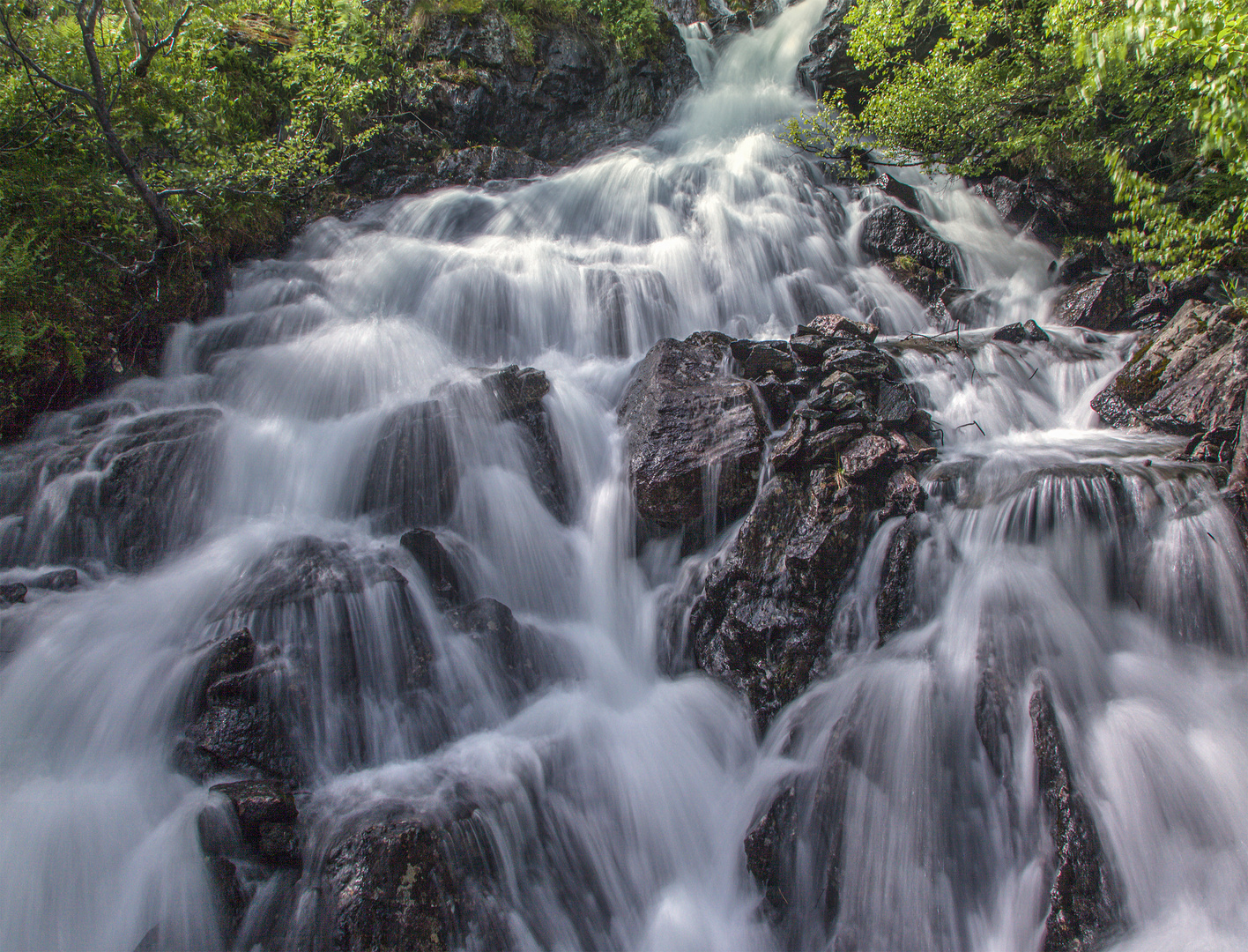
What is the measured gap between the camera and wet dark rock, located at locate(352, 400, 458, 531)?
609 centimetres

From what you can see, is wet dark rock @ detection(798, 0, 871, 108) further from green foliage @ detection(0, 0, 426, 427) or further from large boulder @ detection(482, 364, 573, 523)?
large boulder @ detection(482, 364, 573, 523)

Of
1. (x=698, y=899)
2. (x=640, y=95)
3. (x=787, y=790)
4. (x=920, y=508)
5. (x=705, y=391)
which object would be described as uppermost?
(x=640, y=95)

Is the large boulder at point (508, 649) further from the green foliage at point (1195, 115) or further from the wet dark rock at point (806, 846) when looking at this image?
the green foliage at point (1195, 115)

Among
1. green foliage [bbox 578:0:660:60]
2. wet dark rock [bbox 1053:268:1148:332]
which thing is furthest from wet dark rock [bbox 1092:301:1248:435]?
green foliage [bbox 578:0:660:60]

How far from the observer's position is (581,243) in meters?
11.0

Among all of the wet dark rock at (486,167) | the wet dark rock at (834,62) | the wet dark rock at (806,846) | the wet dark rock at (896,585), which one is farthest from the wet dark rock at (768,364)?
the wet dark rock at (834,62)

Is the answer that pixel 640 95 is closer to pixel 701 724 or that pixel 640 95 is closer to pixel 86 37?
pixel 86 37

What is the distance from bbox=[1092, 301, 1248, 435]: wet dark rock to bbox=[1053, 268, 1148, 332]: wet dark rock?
147cm

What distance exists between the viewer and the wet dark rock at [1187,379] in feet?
18.3

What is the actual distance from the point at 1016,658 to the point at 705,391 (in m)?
3.52

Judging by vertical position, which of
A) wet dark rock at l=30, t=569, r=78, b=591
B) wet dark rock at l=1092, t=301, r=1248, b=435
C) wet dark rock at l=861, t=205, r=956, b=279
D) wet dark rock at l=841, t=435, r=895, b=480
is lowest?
wet dark rock at l=30, t=569, r=78, b=591

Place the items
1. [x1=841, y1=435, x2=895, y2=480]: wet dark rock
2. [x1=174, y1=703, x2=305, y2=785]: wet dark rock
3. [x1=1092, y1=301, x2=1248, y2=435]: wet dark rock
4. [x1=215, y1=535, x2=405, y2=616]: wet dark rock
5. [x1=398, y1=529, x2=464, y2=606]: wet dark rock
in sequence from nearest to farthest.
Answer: [x1=174, y1=703, x2=305, y2=785]: wet dark rock < [x1=215, y1=535, x2=405, y2=616]: wet dark rock < [x1=841, y1=435, x2=895, y2=480]: wet dark rock < [x1=398, y1=529, x2=464, y2=606]: wet dark rock < [x1=1092, y1=301, x2=1248, y2=435]: wet dark rock

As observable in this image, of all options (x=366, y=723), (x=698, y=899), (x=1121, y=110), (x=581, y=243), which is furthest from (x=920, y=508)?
(x=1121, y=110)

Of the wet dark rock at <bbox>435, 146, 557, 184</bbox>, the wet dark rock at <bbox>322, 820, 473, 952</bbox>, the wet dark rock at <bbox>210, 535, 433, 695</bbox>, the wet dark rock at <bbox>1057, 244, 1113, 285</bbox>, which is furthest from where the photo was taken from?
the wet dark rock at <bbox>435, 146, 557, 184</bbox>
